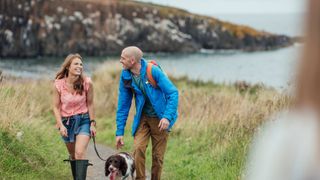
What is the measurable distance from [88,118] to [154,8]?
310 ft

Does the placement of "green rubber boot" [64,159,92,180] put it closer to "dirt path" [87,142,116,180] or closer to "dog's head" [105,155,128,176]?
"dog's head" [105,155,128,176]

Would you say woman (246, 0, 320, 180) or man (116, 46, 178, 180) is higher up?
A: woman (246, 0, 320, 180)

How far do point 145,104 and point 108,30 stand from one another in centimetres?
8636

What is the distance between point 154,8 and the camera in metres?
102

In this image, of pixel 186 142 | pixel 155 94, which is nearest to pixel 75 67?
pixel 155 94

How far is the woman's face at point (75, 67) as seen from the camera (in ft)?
26.8

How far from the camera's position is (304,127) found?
108 centimetres

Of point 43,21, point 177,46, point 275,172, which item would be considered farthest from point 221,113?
point 177,46

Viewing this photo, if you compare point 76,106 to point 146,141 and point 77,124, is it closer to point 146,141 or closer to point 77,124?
point 77,124

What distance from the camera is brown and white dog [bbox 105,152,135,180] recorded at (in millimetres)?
7738

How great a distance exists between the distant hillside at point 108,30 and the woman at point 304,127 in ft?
246

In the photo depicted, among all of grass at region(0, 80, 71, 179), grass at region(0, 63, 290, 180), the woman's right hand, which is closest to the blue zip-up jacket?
the woman's right hand

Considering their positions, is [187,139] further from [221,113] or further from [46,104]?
[46,104]

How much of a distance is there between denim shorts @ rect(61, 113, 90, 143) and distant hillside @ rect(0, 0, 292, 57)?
222ft
